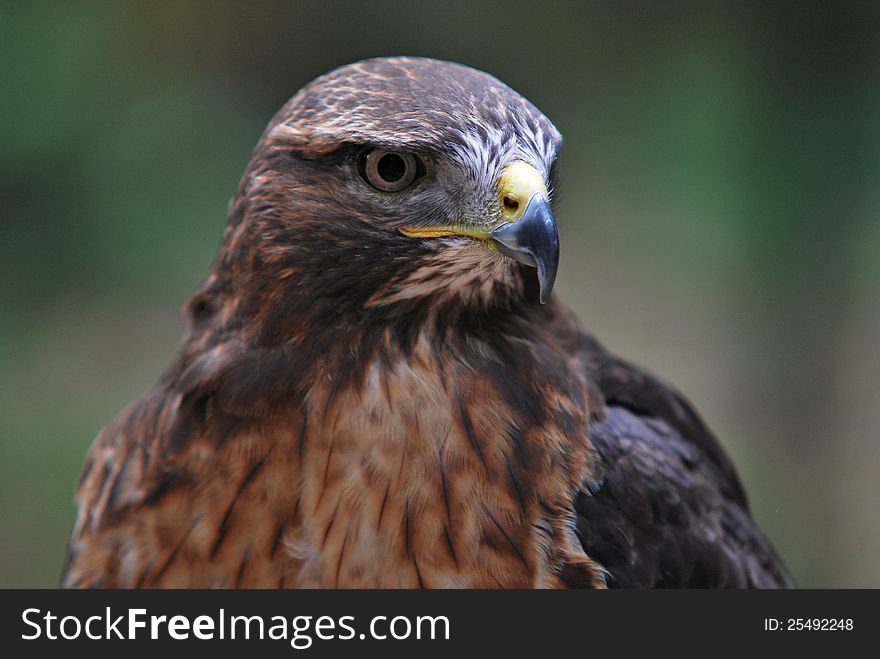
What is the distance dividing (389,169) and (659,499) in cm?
86

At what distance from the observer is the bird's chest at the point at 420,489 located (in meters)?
1.80

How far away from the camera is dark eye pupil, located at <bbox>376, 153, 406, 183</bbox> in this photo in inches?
64.7

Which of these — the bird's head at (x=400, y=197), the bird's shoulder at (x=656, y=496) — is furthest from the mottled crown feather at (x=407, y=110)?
the bird's shoulder at (x=656, y=496)

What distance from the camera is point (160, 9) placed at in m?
3.72

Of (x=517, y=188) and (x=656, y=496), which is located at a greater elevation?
(x=517, y=188)

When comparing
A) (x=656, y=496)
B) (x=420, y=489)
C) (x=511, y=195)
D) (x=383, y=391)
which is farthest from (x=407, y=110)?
(x=656, y=496)

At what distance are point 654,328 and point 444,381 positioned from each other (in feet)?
10.3

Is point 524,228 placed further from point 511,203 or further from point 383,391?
point 383,391

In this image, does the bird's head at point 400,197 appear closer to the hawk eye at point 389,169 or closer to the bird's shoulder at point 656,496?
the hawk eye at point 389,169

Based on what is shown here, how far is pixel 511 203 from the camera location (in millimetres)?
1594

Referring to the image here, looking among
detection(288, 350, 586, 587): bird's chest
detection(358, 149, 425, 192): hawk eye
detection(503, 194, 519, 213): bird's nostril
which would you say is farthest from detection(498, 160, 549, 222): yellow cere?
detection(288, 350, 586, 587): bird's chest

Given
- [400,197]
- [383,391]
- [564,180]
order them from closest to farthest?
1. [400,197]
2. [383,391]
3. [564,180]

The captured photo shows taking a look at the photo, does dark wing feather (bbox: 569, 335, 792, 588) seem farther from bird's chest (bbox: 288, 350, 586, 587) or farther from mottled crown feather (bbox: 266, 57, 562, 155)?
mottled crown feather (bbox: 266, 57, 562, 155)

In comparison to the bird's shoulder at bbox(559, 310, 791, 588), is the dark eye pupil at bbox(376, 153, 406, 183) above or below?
above
